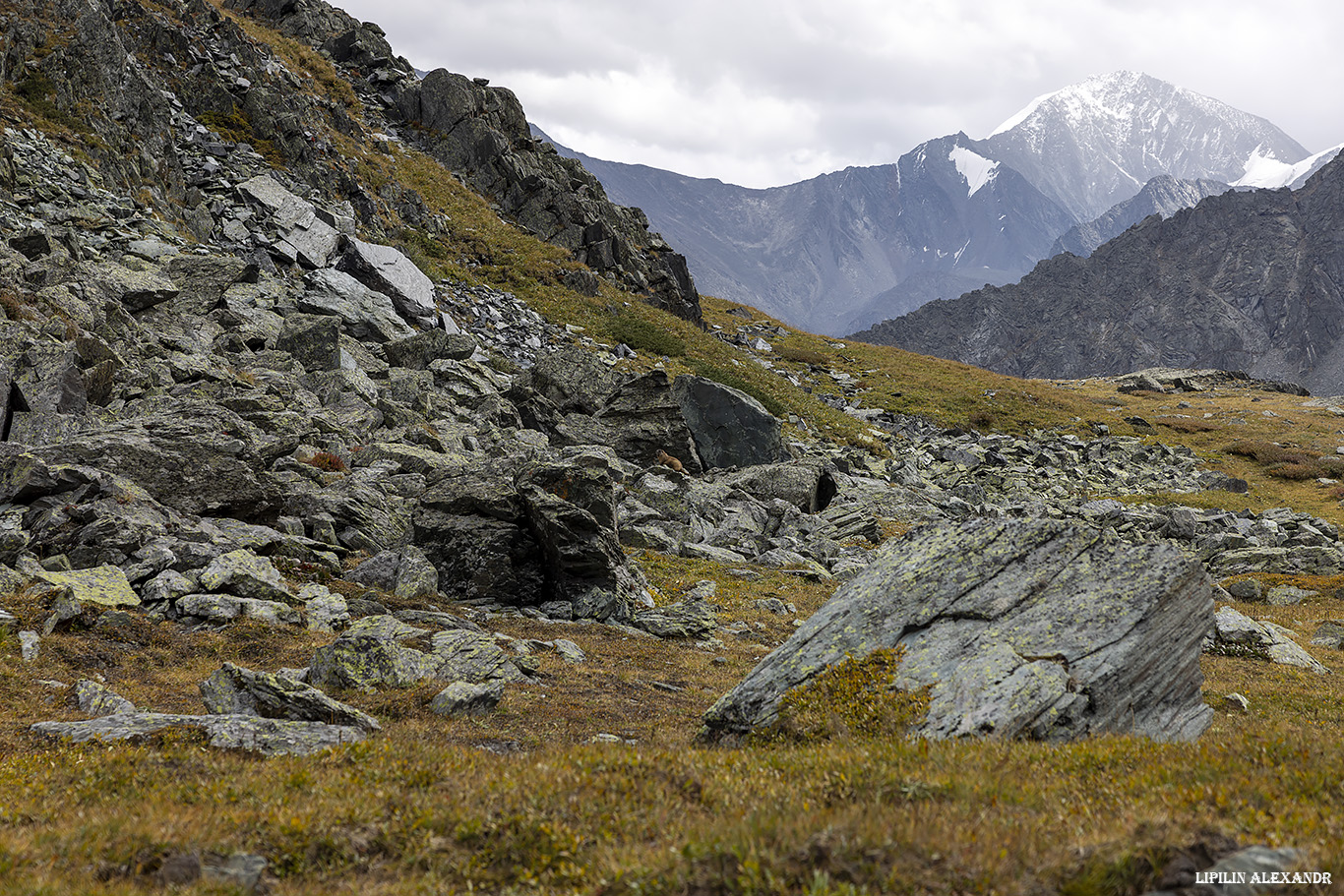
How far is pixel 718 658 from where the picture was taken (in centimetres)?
1781

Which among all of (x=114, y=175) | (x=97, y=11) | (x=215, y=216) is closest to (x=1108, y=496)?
(x=215, y=216)

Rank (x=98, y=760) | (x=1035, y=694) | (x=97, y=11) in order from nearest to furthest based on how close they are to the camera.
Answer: (x=98, y=760) < (x=1035, y=694) < (x=97, y=11)

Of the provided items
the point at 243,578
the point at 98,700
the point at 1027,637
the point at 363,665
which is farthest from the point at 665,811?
the point at 243,578

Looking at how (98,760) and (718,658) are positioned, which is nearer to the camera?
(98,760)

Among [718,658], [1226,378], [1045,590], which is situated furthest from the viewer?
[1226,378]

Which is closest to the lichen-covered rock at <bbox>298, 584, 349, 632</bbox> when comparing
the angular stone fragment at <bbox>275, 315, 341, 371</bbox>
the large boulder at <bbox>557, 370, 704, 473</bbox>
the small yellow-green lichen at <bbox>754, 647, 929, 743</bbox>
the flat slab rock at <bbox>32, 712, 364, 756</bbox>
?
the flat slab rock at <bbox>32, 712, 364, 756</bbox>

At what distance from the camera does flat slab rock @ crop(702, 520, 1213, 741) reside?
9.38 m

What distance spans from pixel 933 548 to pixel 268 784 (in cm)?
992

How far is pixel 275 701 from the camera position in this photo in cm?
1020

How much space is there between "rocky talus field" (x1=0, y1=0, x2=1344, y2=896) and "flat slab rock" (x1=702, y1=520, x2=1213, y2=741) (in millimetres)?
61

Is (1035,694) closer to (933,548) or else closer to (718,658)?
(933,548)

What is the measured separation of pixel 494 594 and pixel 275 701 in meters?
9.95

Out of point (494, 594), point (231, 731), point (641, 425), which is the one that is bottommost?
point (494, 594)

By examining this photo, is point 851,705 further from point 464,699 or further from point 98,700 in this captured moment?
point 98,700
